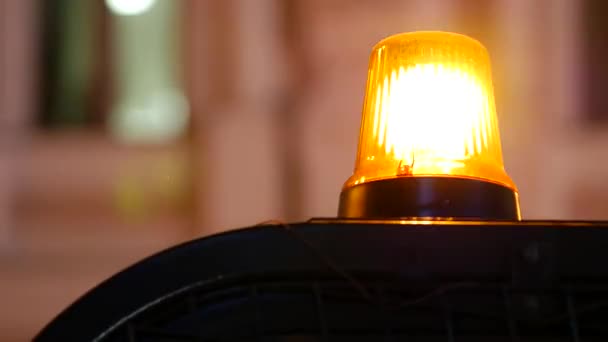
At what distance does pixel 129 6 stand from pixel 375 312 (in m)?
1.00

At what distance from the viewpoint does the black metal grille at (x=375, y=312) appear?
0.36 meters

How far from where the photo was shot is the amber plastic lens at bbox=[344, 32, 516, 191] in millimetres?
512

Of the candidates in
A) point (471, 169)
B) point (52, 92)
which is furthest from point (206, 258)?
point (52, 92)

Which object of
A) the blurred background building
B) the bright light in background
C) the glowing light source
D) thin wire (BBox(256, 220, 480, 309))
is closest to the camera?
thin wire (BBox(256, 220, 480, 309))

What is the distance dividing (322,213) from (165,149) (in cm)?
26

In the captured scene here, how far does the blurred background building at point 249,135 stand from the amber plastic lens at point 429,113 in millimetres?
467

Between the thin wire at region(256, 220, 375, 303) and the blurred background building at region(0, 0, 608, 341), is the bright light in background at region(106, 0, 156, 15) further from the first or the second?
the thin wire at region(256, 220, 375, 303)

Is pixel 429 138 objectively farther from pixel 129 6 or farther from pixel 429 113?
pixel 129 6

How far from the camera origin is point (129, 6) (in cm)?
126

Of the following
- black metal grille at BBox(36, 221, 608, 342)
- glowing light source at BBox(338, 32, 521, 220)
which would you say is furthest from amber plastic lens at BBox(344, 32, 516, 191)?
black metal grille at BBox(36, 221, 608, 342)

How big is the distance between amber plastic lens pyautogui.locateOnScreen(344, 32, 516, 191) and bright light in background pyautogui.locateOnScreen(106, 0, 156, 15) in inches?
30.5

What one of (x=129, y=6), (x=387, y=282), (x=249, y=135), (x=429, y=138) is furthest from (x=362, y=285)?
(x=129, y=6)

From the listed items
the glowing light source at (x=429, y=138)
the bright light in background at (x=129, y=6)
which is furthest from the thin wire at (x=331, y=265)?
the bright light in background at (x=129, y=6)

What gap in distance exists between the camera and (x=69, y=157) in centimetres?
112
